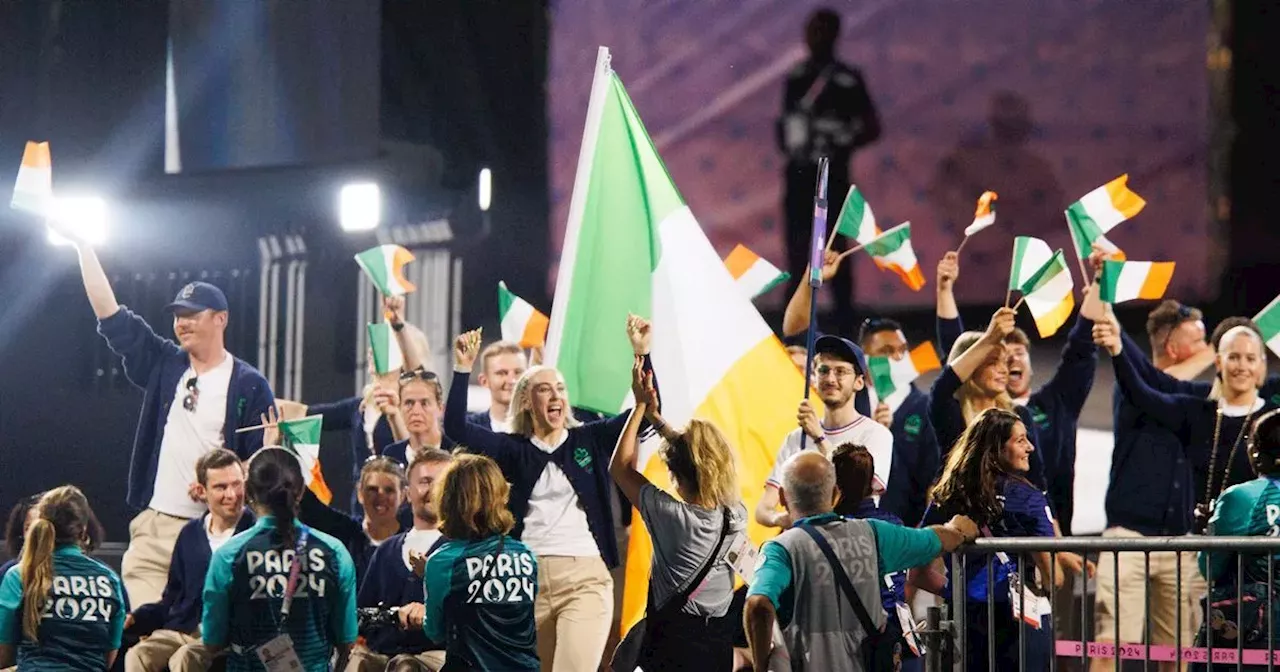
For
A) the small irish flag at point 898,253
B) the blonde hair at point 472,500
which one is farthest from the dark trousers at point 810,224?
the blonde hair at point 472,500

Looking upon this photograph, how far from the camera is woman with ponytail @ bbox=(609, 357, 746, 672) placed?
5977 millimetres

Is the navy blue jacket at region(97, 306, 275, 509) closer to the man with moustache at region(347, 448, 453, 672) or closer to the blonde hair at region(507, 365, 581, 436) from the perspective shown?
the man with moustache at region(347, 448, 453, 672)

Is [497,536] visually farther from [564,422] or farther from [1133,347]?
[1133,347]

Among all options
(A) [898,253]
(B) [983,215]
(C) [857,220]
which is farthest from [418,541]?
(B) [983,215]

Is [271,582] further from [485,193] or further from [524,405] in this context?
[485,193]

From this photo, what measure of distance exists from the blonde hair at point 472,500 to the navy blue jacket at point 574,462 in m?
1.00

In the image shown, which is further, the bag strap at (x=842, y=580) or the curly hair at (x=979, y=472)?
the curly hair at (x=979, y=472)

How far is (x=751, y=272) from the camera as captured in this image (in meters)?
8.74

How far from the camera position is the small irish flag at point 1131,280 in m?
7.77

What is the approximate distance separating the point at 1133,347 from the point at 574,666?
274 cm

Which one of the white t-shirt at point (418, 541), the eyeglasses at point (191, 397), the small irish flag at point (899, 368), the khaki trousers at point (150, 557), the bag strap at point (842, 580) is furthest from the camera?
the eyeglasses at point (191, 397)

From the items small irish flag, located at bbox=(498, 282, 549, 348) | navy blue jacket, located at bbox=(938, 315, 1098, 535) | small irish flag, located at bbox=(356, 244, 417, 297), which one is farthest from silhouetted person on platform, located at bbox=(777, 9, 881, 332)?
small irish flag, located at bbox=(356, 244, 417, 297)

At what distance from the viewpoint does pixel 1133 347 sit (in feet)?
25.8

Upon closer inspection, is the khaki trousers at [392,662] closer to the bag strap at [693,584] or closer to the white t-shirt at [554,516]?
the white t-shirt at [554,516]
